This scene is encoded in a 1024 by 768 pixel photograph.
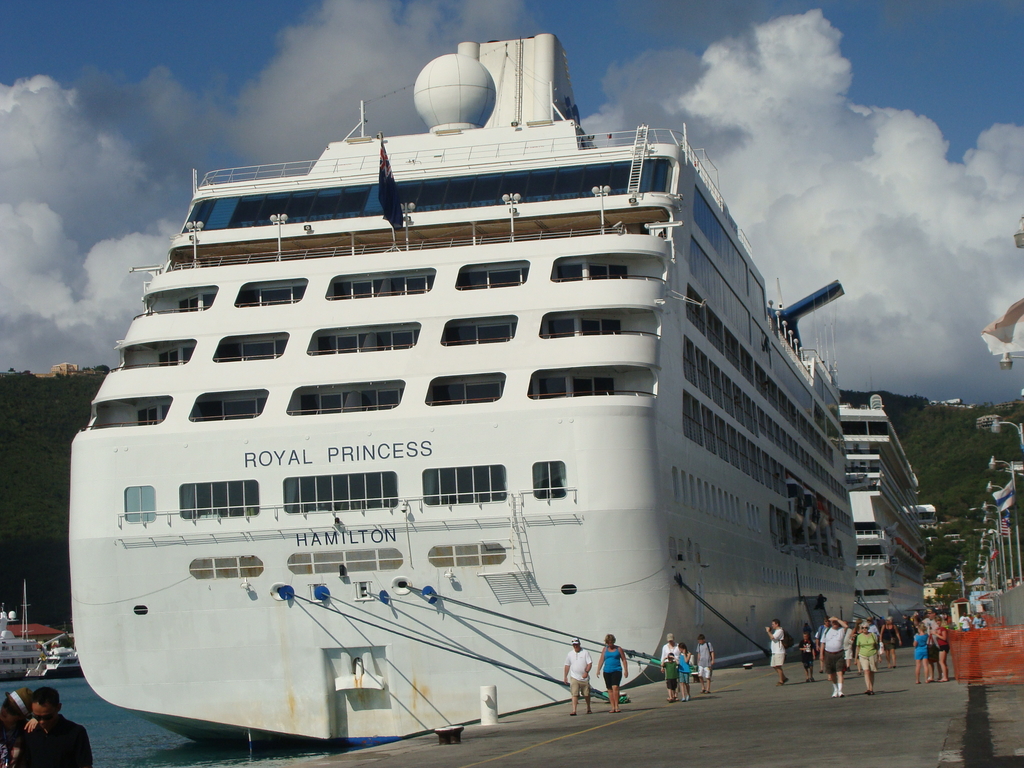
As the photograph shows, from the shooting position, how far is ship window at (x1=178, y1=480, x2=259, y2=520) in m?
23.4

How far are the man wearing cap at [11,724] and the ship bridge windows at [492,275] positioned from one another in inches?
698

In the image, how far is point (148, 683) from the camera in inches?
915

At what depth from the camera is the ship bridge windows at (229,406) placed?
25.0 metres

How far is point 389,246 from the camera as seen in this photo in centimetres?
2923

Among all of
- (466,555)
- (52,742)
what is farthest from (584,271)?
(52,742)

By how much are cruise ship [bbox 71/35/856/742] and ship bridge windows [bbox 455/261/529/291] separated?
2.0 inches

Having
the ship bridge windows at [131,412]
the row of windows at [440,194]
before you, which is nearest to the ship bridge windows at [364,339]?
the ship bridge windows at [131,412]

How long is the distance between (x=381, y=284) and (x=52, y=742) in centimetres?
1900

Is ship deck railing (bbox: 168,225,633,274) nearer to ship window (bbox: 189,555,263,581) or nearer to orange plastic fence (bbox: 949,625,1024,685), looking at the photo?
ship window (bbox: 189,555,263,581)

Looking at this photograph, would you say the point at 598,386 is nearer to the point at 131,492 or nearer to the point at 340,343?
the point at 340,343

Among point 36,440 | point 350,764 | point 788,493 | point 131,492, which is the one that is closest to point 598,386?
point 131,492

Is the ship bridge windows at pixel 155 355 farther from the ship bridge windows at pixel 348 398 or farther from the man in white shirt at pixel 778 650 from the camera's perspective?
the man in white shirt at pixel 778 650

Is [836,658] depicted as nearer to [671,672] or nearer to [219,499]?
[671,672]

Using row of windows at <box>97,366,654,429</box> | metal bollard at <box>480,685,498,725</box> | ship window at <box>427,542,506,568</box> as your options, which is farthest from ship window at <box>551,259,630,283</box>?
metal bollard at <box>480,685,498,725</box>
